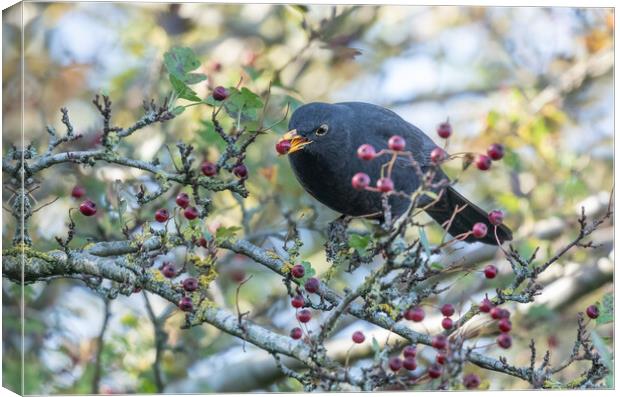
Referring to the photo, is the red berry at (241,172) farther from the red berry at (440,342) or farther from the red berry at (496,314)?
the red berry at (496,314)

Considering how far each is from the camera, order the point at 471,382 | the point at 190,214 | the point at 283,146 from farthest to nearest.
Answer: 1. the point at 283,146
2. the point at 190,214
3. the point at 471,382

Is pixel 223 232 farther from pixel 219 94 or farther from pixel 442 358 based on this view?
pixel 442 358

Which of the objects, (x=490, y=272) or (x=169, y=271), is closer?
(x=169, y=271)

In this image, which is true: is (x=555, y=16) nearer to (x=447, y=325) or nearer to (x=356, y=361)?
(x=356, y=361)

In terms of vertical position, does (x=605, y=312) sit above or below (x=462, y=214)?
below

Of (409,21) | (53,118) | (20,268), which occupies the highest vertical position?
(409,21)

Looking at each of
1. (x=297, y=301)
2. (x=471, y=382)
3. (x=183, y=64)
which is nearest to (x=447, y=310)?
(x=471, y=382)

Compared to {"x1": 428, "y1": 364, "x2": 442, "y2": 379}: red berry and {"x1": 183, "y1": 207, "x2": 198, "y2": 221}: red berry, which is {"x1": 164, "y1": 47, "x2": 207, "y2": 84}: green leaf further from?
{"x1": 428, "y1": 364, "x2": 442, "y2": 379}: red berry

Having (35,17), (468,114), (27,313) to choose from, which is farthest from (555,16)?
(27,313)

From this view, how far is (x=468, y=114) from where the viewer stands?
22.9 ft

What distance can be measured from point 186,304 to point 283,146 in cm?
126

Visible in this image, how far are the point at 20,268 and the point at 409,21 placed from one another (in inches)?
154

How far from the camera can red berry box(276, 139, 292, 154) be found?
4.48m

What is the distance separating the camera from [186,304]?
3531mm
